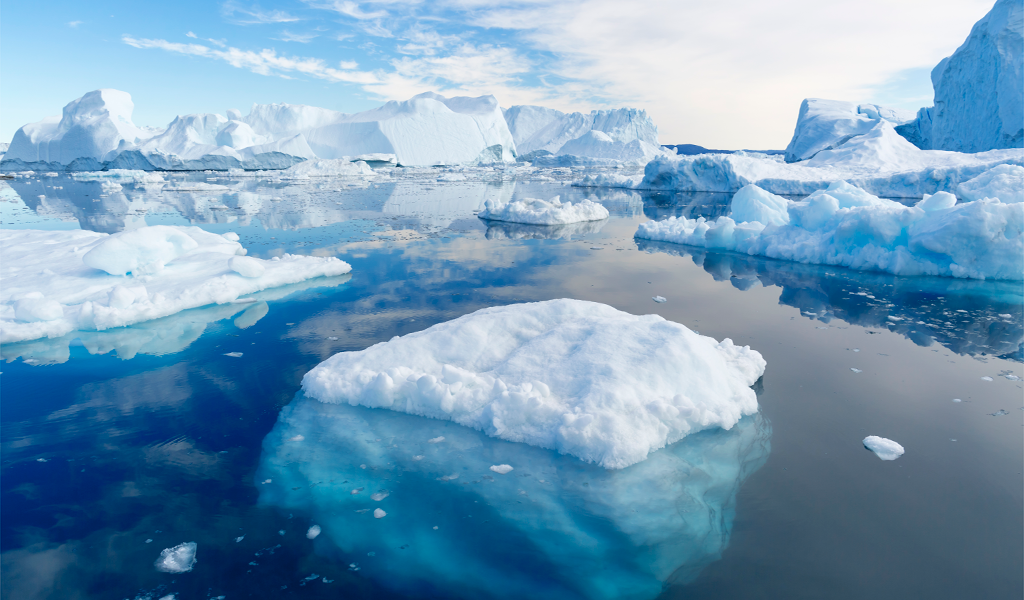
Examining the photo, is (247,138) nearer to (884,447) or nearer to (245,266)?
(245,266)

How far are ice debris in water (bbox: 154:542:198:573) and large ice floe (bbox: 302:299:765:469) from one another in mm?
1440

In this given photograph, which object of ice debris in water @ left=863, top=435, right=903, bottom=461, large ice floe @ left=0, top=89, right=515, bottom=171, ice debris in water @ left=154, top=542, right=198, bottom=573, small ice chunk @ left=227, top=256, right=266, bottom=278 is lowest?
ice debris in water @ left=154, top=542, right=198, bottom=573

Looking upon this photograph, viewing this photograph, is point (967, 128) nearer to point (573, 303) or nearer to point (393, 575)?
point (573, 303)

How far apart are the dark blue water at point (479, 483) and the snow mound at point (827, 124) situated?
113 ft

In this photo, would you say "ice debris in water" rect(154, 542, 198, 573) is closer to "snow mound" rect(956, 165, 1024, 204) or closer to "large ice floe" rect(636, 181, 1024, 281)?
"large ice floe" rect(636, 181, 1024, 281)

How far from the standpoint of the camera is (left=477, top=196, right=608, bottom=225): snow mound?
1354 cm

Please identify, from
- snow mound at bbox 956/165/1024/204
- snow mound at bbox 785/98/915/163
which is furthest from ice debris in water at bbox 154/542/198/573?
snow mound at bbox 785/98/915/163

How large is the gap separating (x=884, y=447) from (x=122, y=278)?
8.25 m

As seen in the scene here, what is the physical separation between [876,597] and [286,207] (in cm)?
1751

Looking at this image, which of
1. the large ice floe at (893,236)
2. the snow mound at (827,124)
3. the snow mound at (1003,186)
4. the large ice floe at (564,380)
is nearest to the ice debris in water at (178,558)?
the large ice floe at (564,380)

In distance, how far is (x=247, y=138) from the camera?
139 ft

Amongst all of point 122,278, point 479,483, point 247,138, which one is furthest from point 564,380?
point 247,138

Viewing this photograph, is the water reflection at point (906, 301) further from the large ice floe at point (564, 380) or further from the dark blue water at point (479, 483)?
the large ice floe at point (564, 380)

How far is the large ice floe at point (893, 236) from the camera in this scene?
7.12 m
